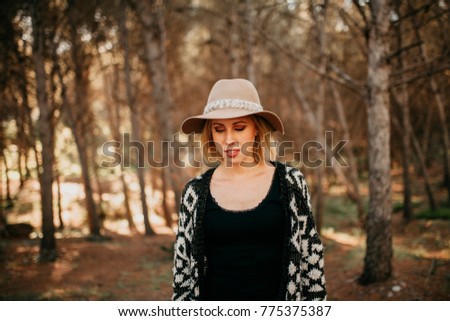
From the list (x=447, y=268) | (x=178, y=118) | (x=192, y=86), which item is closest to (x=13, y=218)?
(x=178, y=118)

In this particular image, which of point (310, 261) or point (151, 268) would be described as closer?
point (310, 261)

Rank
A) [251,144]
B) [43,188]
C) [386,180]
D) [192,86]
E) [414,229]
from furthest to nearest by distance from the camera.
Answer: [192,86] < [414,229] < [43,188] < [386,180] < [251,144]

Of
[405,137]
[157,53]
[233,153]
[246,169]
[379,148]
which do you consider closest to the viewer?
[233,153]

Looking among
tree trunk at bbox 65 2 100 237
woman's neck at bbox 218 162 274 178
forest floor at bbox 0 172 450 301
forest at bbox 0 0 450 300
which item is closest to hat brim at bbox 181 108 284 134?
woman's neck at bbox 218 162 274 178

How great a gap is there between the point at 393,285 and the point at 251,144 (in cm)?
451

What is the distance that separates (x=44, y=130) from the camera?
342 inches

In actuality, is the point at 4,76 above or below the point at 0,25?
below

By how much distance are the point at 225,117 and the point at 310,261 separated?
0.98 metres

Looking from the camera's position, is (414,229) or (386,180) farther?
(414,229)

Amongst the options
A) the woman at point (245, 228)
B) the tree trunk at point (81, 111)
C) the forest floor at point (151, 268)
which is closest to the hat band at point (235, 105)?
the woman at point (245, 228)

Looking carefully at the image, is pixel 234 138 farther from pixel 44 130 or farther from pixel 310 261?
pixel 44 130

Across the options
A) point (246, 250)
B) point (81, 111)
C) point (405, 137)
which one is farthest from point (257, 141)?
point (81, 111)

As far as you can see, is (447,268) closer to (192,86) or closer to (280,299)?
(280,299)

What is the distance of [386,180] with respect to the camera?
5.23 m
